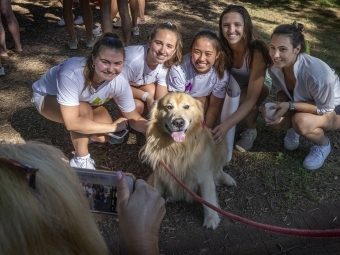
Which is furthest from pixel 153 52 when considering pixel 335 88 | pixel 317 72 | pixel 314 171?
pixel 314 171

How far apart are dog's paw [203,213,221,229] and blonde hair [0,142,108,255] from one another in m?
2.23

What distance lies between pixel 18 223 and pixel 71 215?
0.44 ft

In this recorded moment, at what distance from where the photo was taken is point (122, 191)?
58.4 inches

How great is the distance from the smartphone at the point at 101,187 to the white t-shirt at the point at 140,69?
2.26 metres

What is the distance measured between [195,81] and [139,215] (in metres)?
2.38

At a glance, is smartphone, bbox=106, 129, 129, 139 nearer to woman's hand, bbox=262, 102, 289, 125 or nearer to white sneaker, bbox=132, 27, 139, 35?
woman's hand, bbox=262, 102, 289, 125

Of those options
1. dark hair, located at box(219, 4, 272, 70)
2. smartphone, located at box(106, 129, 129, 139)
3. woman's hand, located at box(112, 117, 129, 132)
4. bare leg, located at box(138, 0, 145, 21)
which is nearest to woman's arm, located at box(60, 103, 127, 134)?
woman's hand, located at box(112, 117, 129, 132)

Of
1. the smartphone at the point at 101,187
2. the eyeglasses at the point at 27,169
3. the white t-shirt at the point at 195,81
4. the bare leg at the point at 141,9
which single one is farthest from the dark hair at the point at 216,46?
the bare leg at the point at 141,9

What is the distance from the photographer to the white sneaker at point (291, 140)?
398 cm

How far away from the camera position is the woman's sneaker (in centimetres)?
405

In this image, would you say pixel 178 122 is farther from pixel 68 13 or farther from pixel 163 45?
pixel 68 13

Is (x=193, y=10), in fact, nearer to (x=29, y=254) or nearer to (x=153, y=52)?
(x=153, y=52)

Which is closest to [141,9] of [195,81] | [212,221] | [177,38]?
[177,38]

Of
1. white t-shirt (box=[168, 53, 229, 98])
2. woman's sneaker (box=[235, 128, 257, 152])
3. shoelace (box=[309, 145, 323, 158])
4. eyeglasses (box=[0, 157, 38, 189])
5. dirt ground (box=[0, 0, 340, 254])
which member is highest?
eyeglasses (box=[0, 157, 38, 189])
